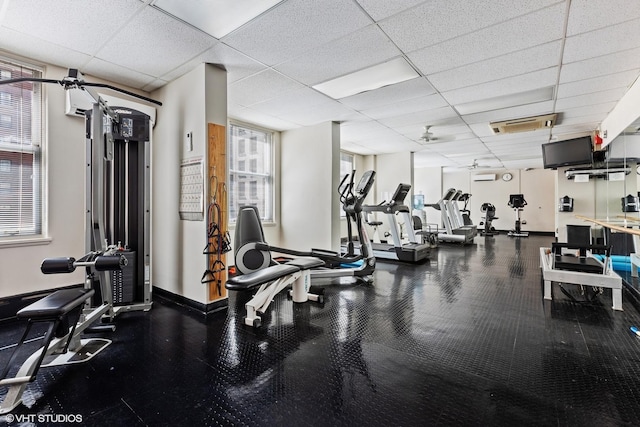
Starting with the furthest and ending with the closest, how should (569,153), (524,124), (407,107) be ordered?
1. (569,153)
2. (524,124)
3. (407,107)

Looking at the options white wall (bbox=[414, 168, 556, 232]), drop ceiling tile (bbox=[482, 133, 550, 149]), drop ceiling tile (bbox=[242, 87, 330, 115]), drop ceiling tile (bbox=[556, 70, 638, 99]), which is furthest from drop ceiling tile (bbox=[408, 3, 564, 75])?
white wall (bbox=[414, 168, 556, 232])

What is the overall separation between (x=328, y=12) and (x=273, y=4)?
1.32 ft

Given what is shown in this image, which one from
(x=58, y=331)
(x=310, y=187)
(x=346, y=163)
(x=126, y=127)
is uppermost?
(x=346, y=163)

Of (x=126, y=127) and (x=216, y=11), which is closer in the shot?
(x=216, y=11)

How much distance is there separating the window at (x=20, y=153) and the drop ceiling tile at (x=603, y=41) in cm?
499

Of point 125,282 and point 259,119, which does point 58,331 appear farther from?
point 259,119

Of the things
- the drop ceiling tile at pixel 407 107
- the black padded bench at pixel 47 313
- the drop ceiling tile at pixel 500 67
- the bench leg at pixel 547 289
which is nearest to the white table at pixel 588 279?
the bench leg at pixel 547 289

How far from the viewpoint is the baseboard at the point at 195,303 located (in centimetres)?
298

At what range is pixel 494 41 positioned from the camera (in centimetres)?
252

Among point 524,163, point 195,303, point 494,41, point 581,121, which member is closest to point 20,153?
point 195,303

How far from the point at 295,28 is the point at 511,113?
378 centimetres

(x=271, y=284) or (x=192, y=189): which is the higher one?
(x=192, y=189)

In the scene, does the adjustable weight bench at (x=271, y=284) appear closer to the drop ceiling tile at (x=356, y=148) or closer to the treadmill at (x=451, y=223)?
the drop ceiling tile at (x=356, y=148)

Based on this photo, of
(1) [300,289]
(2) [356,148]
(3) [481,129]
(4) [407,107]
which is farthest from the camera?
(2) [356,148]
